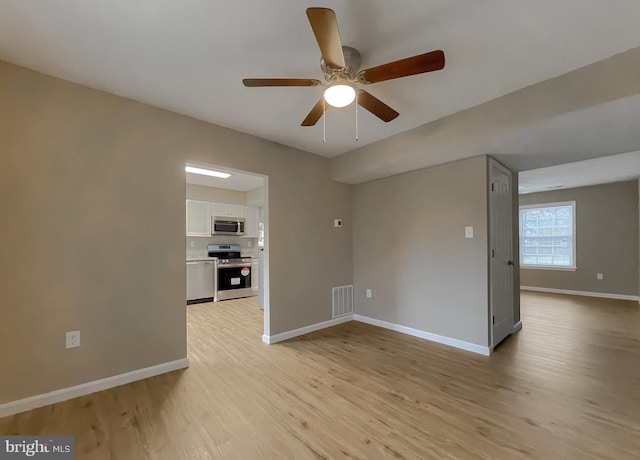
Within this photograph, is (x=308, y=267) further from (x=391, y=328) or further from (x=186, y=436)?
(x=186, y=436)

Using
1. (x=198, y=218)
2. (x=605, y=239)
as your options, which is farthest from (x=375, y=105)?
(x=605, y=239)

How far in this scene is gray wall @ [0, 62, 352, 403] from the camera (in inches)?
76.6

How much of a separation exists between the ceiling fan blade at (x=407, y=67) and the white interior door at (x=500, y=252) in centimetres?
193

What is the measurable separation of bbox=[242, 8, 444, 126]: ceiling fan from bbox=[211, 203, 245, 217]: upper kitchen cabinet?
4.60m

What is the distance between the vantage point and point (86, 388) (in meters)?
2.15

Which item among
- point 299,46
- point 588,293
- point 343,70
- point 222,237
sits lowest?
point 588,293

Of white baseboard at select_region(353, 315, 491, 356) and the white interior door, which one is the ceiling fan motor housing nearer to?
the white interior door

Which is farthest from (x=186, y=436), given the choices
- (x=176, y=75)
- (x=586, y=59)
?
(x=586, y=59)

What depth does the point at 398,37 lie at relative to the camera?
5.43ft

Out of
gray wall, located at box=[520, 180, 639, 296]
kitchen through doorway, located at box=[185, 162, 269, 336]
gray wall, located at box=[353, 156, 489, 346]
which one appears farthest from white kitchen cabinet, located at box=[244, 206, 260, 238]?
gray wall, located at box=[520, 180, 639, 296]

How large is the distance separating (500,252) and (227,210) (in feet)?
16.9

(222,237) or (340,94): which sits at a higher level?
(340,94)

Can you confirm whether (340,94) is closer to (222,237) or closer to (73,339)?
(73,339)

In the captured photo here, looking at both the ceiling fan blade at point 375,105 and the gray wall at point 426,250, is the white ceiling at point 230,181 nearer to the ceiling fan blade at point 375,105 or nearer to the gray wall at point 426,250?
the gray wall at point 426,250
